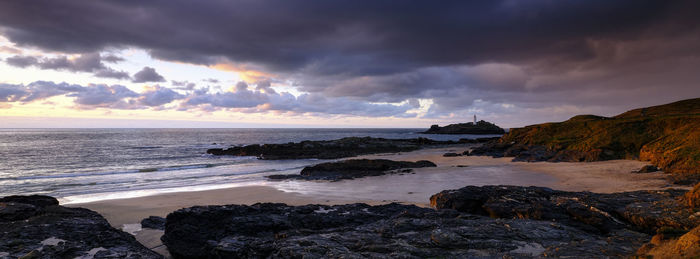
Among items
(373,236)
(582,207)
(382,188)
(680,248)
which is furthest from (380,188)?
(680,248)

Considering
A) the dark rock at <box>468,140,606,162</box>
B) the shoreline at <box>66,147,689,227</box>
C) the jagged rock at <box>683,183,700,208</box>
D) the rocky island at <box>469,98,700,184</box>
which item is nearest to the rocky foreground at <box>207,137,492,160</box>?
the dark rock at <box>468,140,606,162</box>

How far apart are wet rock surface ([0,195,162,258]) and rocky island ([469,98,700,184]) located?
58.7 feet

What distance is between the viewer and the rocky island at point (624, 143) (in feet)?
49.3

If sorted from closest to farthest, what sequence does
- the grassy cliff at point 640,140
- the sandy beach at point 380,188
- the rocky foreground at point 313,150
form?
the sandy beach at point 380,188 < the grassy cliff at point 640,140 < the rocky foreground at point 313,150

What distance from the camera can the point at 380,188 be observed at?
53.3 ft

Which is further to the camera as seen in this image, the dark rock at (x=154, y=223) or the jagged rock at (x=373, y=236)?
the dark rock at (x=154, y=223)

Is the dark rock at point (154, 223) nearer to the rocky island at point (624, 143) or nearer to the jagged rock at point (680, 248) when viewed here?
the jagged rock at point (680, 248)

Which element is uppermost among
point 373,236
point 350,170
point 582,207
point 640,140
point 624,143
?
point 640,140

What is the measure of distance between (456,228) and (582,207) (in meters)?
2.81

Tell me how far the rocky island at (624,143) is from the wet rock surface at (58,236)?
17.9m

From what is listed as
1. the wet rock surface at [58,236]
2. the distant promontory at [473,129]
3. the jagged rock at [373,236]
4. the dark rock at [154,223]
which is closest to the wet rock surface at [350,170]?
the dark rock at [154,223]

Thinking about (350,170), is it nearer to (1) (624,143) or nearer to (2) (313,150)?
(1) (624,143)

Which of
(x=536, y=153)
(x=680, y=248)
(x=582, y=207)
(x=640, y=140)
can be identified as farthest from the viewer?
(x=536, y=153)

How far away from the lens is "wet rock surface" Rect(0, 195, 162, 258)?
16.0 feet
